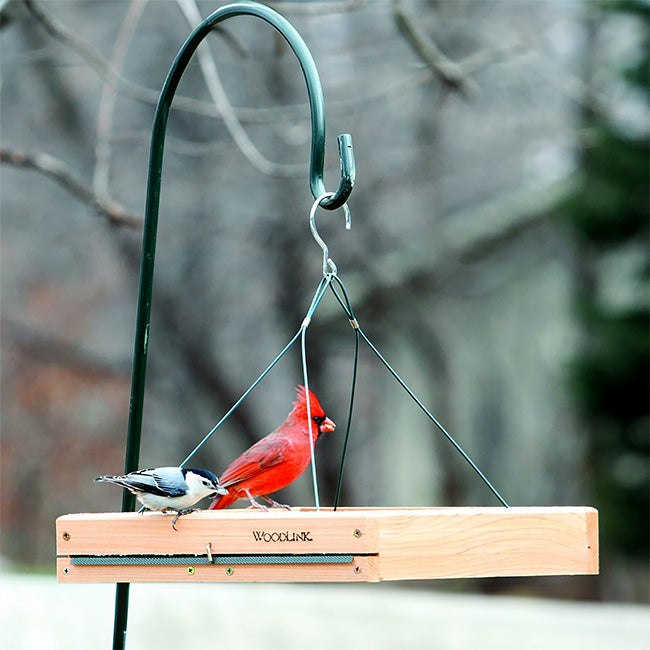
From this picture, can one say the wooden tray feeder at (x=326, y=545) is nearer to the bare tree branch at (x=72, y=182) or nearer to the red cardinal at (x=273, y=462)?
the red cardinal at (x=273, y=462)

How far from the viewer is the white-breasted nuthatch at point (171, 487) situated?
2.49 meters

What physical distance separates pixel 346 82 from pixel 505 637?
4.60 m

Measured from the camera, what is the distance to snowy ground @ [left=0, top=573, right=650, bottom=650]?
258 inches

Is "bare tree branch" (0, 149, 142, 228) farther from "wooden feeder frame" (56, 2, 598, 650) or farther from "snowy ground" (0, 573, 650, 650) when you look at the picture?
"snowy ground" (0, 573, 650, 650)

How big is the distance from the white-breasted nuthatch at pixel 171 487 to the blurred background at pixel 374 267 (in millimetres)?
5119

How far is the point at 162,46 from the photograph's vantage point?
29.1ft

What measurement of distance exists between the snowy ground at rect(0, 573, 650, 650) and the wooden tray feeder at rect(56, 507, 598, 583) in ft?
12.9

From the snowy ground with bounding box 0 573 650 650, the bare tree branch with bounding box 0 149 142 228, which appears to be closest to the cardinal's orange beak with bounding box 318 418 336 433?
the bare tree branch with bounding box 0 149 142 228

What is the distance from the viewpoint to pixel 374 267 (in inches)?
396

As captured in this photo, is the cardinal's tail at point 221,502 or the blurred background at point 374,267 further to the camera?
the blurred background at point 374,267

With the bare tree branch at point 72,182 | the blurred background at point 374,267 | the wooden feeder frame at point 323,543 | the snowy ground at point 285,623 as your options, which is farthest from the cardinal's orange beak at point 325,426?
the blurred background at point 374,267

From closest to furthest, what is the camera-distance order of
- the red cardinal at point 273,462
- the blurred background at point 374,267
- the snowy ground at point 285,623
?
the red cardinal at point 273,462 → the snowy ground at point 285,623 → the blurred background at point 374,267

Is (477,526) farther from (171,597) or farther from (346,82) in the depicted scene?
(346,82)

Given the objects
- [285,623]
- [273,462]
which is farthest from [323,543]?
[285,623]
